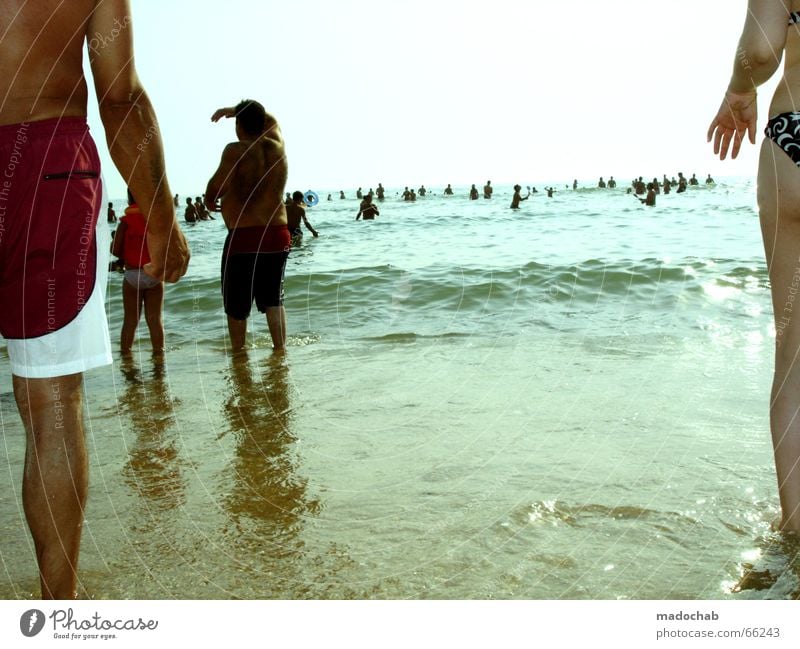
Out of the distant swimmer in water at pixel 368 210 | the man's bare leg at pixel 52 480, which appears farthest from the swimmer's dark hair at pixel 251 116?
the distant swimmer in water at pixel 368 210

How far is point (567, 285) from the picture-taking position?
9.15 m

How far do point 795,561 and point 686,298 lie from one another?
19.7 feet

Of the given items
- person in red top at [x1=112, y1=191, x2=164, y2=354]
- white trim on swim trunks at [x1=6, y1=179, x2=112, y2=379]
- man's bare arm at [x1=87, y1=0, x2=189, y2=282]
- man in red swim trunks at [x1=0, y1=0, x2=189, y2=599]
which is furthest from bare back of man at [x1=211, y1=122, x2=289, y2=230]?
white trim on swim trunks at [x1=6, y1=179, x2=112, y2=379]

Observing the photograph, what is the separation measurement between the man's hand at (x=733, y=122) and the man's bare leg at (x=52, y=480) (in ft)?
7.27

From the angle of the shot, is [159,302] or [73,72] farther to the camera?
[159,302]

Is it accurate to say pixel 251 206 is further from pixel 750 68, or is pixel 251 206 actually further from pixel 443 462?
pixel 750 68

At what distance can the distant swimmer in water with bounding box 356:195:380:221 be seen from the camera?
26.0m

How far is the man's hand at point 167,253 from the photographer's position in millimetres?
2227

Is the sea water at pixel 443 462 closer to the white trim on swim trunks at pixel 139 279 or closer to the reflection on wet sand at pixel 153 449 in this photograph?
the reflection on wet sand at pixel 153 449

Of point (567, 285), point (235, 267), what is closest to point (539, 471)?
point (235, 267)

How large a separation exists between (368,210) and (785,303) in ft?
83.0

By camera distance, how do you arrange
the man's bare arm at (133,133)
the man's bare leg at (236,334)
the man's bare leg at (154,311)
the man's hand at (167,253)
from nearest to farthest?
the man's bare arm at (133,133)
the man's hand at (167,253)
the man's bare leg at (236,334)
the man's bare leg at (154,311)

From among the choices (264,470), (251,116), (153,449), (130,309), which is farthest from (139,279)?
(264,470)
